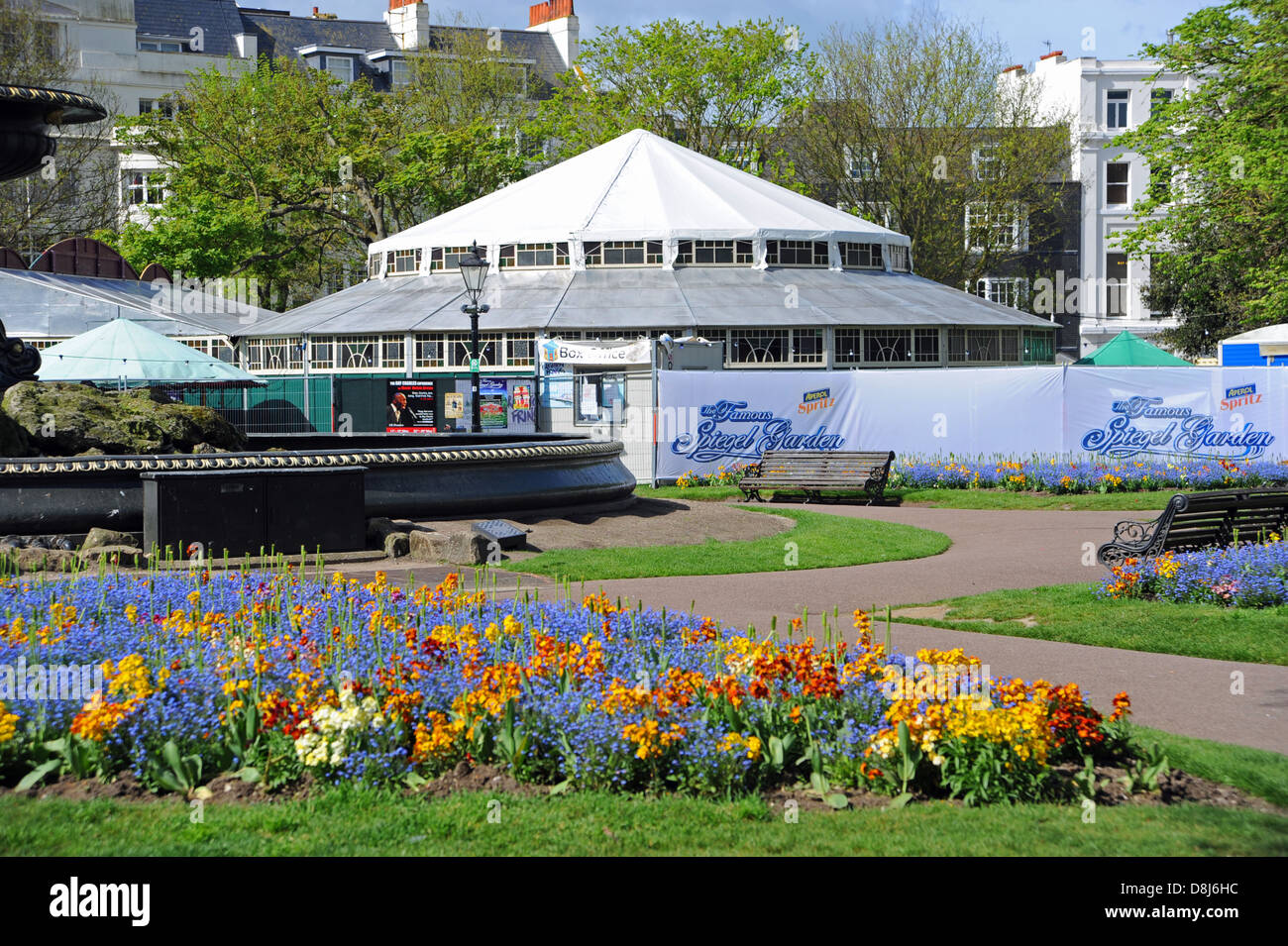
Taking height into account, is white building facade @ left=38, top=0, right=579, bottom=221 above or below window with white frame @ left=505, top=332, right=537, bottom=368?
above

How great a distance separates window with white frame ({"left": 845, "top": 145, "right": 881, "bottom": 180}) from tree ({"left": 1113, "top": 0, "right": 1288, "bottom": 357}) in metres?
16.6

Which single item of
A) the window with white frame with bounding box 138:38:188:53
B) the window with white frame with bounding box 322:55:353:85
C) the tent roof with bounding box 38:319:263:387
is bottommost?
the tent roof with bounding box 38:319:263:387

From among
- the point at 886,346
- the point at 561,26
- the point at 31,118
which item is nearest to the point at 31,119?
the point at 31,118

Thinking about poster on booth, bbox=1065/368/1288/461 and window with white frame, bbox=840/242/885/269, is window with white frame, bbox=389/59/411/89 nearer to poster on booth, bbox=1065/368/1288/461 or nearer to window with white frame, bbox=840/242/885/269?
window with white frame, bbox=840/242/885/269

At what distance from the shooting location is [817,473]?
24609mm

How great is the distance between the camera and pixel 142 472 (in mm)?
13398

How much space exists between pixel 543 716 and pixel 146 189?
196ft

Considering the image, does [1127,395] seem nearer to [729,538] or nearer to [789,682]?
[729,538]

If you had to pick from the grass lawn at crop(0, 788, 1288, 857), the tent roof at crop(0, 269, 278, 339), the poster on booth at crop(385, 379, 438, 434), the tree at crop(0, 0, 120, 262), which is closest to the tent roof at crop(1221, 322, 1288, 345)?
the poster on booth at crop(385, 379, 438, 434)

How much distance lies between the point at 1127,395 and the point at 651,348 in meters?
9.70

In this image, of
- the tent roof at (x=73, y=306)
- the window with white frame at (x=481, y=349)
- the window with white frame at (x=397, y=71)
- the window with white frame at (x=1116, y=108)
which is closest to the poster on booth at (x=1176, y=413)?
the window with white frame at (x=481, y=349)

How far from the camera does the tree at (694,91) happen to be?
55.9m

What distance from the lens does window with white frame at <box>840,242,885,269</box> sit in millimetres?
44875

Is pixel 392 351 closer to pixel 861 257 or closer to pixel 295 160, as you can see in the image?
pixel 861 257
